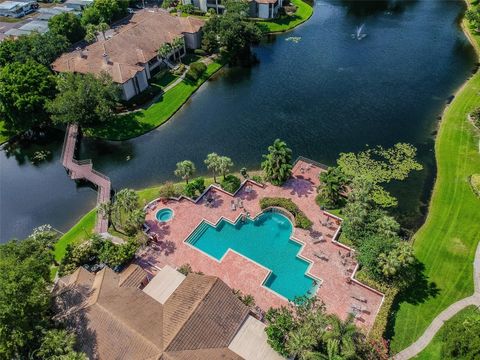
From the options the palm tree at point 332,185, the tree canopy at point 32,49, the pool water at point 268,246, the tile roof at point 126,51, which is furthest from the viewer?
the tree canopy at point 32,49

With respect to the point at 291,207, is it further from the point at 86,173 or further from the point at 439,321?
the point at 86,173

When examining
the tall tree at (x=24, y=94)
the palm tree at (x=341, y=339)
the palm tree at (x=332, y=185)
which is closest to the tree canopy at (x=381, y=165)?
the palm tree at (x=332, y=185)

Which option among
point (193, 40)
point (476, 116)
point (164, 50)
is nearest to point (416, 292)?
point (476, 116)

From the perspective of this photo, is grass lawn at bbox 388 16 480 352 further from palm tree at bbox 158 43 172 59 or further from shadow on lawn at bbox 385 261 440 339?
palm tree at bbox 158 43 172 59

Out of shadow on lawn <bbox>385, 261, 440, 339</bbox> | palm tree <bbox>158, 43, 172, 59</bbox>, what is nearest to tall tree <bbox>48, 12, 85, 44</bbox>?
palm tree <bbox>158, 43, 172, 59</bbox>

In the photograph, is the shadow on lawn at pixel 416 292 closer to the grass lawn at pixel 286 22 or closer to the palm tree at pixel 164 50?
the palm tree at pixel 164 50

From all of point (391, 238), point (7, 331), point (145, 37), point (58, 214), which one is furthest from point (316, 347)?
point (145, 37)

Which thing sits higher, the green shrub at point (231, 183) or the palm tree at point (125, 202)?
the palm tree at point (125, 202)

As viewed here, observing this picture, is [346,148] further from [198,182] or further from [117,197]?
[117,197]
